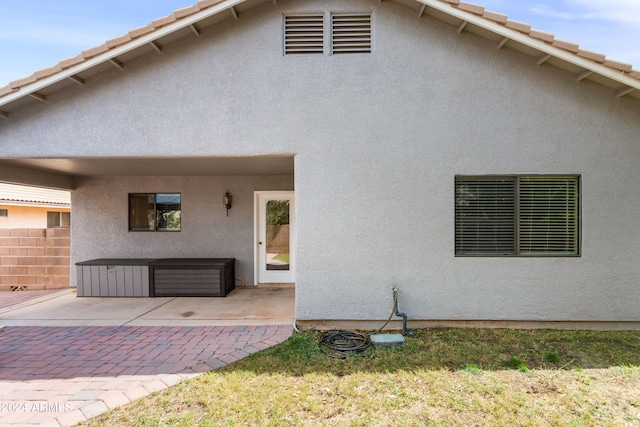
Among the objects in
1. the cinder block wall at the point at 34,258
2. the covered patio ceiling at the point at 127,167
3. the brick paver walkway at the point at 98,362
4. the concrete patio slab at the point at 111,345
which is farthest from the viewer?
the cinder block wall at the point at 34,258

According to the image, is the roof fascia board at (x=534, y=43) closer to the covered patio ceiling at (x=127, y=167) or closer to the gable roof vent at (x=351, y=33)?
the gable roof vent at (x=351, y=33)

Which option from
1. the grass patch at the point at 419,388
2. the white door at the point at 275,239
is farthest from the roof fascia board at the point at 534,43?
the white door at the point at 275,239

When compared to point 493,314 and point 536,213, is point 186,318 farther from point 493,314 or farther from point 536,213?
point 536,213

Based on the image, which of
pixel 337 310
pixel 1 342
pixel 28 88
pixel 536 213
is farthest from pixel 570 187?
pixel 1 342

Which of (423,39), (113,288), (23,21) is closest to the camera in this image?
(423,39)

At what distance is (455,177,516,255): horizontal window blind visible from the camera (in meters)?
5.32

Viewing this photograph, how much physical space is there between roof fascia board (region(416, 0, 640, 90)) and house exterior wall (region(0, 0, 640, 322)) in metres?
0.51

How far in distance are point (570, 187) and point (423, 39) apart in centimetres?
364

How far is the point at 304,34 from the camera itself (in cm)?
537

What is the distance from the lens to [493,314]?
17.3ft

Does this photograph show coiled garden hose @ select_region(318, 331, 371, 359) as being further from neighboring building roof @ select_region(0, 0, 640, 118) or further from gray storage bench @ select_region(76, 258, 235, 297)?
neighboring building roof @ select_region(0, 0, 640, 118)

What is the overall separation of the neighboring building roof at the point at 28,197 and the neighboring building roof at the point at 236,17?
Answer: 1086 cm

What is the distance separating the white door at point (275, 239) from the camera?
8.78m

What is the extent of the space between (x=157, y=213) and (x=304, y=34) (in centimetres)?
637
